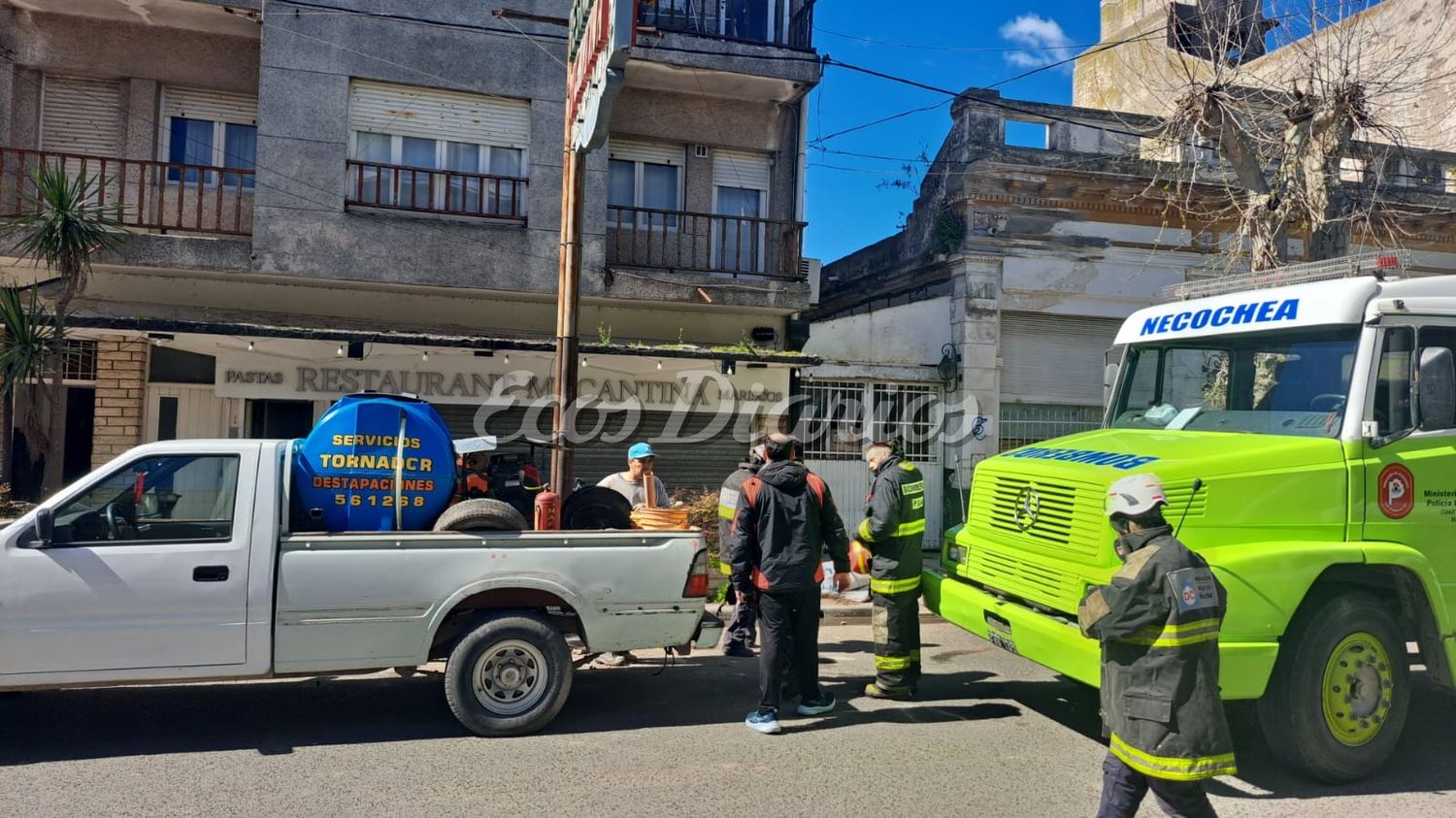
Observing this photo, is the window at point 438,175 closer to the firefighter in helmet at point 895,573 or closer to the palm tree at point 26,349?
the palm tree at point 26,349

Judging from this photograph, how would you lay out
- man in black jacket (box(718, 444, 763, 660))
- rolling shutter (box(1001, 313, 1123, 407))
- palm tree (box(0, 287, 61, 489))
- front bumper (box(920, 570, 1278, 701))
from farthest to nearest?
rolling shutter (box(1001, 313, 1123, 407)) < palm tree (box(0, 287, 61, 489)) < man in black jacket (box(718, 444, 763, 660)) < front bumper (box(920, 570, 1278, 701))

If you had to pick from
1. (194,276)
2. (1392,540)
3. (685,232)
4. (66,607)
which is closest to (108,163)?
(194,276)

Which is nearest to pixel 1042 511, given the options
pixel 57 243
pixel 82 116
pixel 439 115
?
pixel 439 115

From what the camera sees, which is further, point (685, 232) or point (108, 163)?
point (685, 232)

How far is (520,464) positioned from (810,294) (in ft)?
20.9

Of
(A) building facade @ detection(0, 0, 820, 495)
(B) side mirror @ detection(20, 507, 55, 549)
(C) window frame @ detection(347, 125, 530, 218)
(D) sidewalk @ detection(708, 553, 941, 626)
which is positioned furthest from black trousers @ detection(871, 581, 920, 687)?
(C) window frame @ detection(347, 125, 530, 218)

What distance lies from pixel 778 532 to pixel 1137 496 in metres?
2.42

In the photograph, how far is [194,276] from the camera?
11477 mm

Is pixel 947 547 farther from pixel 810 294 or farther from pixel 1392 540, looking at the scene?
pixel 810 294

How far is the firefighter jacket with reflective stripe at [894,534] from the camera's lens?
6410mm

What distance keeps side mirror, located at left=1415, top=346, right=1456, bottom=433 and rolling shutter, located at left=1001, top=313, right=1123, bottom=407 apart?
26.7 ft

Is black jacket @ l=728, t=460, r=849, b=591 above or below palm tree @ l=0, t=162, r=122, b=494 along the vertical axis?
below

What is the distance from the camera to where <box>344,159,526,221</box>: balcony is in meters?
11.7

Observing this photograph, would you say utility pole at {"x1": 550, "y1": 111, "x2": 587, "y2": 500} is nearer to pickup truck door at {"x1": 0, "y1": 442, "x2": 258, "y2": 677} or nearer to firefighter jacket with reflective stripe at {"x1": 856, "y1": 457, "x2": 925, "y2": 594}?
firefighter jacket with reflective stripe at {"x1": 856, "y1": 457, "x2": 925, "y2": 594}
